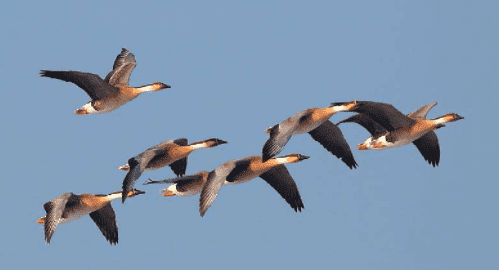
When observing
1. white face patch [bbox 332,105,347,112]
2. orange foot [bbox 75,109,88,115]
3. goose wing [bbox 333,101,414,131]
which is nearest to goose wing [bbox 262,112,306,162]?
white face patch [bbox 332,105,347,112]

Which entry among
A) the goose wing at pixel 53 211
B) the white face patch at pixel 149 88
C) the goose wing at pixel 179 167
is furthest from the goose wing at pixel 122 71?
the goose wing at pixel 53 211

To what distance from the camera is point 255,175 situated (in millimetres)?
28000

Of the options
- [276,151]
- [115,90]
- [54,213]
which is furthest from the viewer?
[115,90]

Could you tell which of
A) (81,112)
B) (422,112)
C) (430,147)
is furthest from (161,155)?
(430,147)

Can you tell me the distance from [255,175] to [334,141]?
2914 mm

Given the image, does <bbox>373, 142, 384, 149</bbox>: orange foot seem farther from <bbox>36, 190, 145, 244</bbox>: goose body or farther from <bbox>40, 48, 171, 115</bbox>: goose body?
<bbox>36, 190, 145, 244</bbox>: goose body

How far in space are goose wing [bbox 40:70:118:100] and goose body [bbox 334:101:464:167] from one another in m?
6.42

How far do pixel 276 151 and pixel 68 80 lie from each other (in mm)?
6407

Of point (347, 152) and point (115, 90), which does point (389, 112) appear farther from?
point (115, 90)

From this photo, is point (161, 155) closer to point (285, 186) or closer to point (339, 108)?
point (285, 186)

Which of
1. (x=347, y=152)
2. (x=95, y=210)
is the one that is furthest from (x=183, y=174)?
(x=347, y=152)

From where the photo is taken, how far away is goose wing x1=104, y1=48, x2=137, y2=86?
31.2 metres

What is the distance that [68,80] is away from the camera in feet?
95.0

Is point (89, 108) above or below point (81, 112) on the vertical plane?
above
